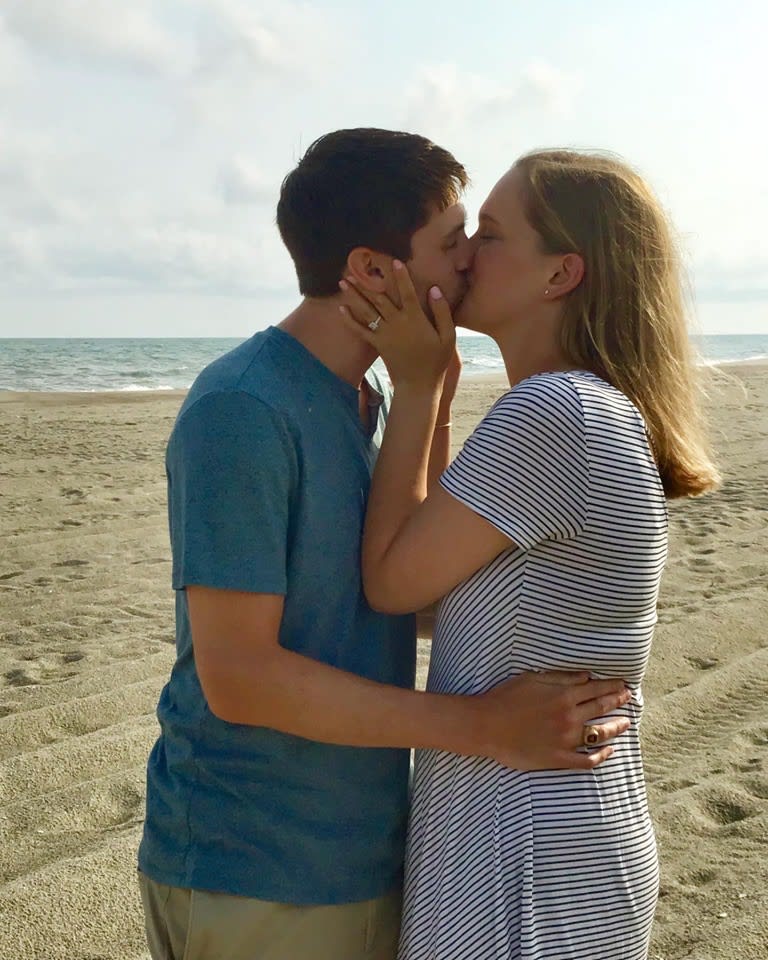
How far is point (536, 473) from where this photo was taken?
1777 mm

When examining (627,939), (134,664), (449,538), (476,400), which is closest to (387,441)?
(449,538)

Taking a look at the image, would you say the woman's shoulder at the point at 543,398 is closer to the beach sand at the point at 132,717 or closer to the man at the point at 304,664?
the man at the point at 304,664

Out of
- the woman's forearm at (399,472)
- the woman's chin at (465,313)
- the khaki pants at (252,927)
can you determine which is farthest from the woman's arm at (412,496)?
the khaki pants at (252,927)

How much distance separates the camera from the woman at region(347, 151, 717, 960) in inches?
69.9

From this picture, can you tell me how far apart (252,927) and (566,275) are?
1.41 meters

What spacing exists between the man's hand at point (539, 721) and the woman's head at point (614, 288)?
0.52 m

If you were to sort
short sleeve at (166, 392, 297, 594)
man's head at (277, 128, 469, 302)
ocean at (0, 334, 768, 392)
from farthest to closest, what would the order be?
ocean at (0, 334, 768, 392) < man's head at (277, 128, 469, 302) < short sleeve at (166, 392, 297, 594)

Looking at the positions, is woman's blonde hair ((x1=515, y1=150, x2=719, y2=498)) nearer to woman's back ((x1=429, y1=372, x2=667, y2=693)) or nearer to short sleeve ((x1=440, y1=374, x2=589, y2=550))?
woman's back ((x1=429, y1=372, x2=667, y2=693))

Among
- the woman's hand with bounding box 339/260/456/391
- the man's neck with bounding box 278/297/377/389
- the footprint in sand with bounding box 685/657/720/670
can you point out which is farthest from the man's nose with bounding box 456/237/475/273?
the footprint in sand with bounding box 685/657/720/670

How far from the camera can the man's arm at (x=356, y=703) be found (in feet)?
5.61

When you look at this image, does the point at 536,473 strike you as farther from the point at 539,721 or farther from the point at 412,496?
the point at 539,721

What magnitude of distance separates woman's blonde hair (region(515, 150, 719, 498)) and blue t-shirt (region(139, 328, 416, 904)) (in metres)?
0.52

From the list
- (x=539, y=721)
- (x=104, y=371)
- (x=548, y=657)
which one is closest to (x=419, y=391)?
(x=548, y=657)

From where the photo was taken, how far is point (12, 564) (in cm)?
724
